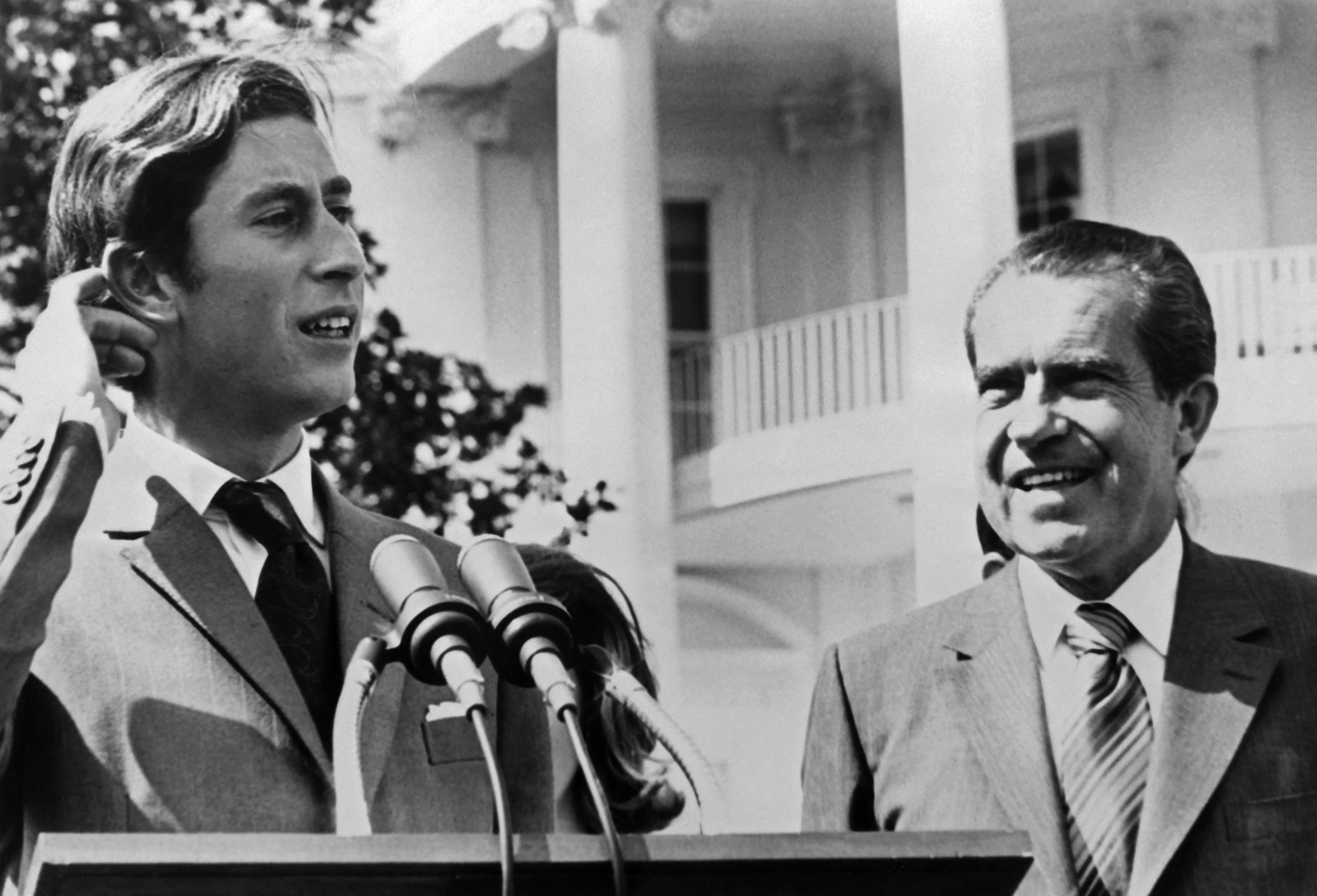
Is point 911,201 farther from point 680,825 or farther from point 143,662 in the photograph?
point 143,662

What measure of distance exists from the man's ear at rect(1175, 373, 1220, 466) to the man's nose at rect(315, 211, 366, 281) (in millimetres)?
1073

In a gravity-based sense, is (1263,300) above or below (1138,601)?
above

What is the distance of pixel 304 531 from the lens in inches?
115

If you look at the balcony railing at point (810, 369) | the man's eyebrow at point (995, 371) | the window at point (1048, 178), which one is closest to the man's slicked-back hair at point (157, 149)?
the man's eyebrow at point (995, 371)

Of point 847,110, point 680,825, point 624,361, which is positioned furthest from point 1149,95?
point 680,825

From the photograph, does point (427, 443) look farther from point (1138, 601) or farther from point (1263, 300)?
point (1263, 300)

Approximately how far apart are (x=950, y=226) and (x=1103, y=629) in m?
9.29

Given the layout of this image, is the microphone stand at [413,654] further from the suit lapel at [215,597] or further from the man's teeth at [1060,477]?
the man's teeth at [1060,477]

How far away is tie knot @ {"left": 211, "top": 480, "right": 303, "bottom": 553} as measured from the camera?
2.88 meters

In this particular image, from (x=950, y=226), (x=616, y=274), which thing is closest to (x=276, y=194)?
(x=950, y=226)

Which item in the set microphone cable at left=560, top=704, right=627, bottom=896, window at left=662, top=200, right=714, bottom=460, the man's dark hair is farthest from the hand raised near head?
window at left=662, top=200, right=714, bottom=460

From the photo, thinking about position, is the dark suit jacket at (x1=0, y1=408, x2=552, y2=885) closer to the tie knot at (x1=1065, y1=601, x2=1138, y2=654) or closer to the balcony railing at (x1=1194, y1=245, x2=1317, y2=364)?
the tie knot at (x1=1065, y1=601, x2=1138, y2=654)

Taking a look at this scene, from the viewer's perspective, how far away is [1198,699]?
2.98 meters

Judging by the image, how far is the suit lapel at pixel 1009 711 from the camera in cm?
295
